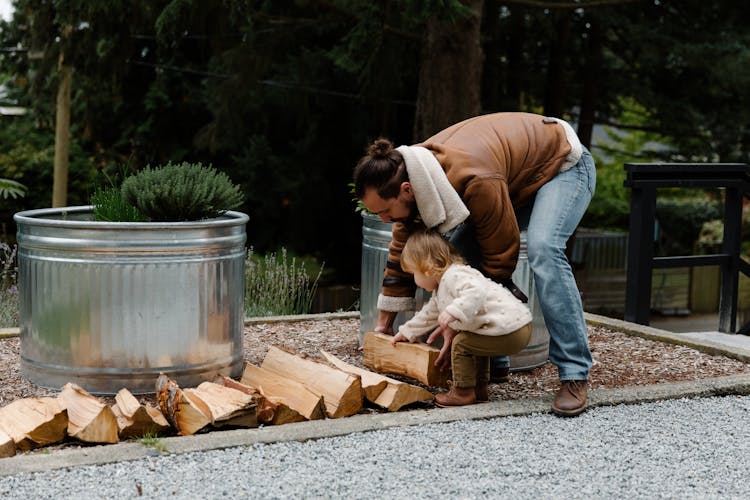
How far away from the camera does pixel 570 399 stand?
157 inches

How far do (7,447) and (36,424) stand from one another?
0.16 metres

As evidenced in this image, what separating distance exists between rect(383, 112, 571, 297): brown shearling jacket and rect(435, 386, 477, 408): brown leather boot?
1.70 feet

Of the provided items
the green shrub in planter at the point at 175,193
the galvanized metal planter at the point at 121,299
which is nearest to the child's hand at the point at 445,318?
the galvanized metal planter at the point at 121,299

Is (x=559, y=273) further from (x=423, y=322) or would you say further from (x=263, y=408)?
(x=263, y=408)

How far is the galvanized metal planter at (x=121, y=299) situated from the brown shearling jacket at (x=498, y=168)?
0.92m

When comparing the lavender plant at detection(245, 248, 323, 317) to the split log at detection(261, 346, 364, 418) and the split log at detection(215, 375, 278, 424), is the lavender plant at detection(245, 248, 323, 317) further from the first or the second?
the split log at detection(215, 375, 278, 424)

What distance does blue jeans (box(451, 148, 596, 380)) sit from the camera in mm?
3961

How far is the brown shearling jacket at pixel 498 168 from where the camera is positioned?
380 cm

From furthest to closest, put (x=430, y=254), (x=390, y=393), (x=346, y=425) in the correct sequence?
1. (x=390, y=393)
2. (x=430, y=254)
3. (x=346, y=425)

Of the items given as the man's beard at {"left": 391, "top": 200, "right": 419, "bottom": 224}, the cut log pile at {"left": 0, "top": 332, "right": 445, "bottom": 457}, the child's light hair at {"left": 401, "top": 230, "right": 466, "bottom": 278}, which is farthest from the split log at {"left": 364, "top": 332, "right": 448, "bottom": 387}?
the man's beard at {"left": 391, "top": 200, "right": 419, "bottom": 224}

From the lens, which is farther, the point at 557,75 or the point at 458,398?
the point at 557,75

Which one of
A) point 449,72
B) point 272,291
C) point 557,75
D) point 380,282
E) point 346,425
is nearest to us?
point 346,425

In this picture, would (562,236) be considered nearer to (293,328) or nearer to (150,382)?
(150,382)

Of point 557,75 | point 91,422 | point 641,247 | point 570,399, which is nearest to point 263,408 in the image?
point 91,422
